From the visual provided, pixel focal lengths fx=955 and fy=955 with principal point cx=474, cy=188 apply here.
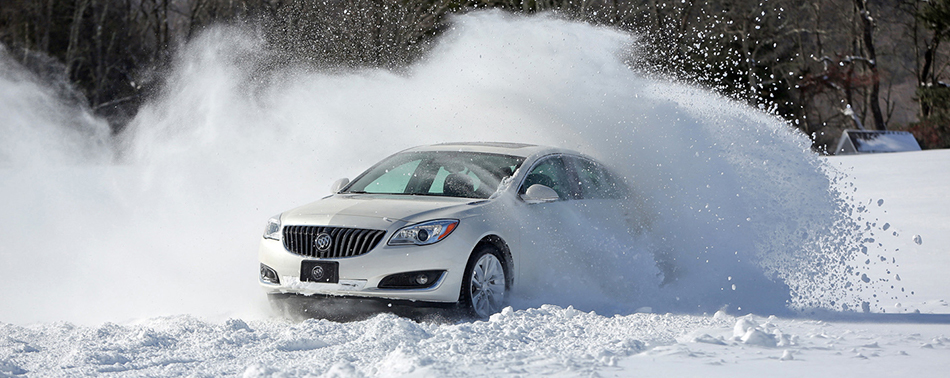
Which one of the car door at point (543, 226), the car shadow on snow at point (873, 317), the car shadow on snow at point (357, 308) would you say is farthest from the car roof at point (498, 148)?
the car shadow on snow at point (873, 317)

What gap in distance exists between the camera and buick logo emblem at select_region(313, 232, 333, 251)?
646 cm

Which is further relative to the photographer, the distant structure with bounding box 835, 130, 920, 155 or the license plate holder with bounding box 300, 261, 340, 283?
the distant structure with bounding box 835, 130, 920, 155

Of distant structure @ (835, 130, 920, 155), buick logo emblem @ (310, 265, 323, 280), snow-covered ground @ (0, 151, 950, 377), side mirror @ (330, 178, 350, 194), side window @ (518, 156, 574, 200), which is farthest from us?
distant structure @ (835, 130, 920, 155)

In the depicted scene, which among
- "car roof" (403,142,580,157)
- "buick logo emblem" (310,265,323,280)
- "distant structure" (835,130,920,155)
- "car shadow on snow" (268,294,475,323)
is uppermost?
"distant structure" (835,130,920,155)

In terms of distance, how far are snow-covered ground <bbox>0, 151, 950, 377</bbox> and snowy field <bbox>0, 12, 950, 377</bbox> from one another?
0.02 m

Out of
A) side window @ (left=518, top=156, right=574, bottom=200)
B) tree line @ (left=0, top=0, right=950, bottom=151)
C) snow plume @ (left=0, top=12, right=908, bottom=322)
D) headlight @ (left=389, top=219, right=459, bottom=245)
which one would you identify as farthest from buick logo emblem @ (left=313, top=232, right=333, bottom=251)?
tree line @ (left=0, top=0, right=950, bottom=151)

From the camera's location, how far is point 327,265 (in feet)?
21.1

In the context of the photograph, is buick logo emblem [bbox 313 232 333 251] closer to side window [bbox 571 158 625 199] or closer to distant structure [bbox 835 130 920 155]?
side window [bbox 571 158 625 199]

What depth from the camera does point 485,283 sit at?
6.70 meters

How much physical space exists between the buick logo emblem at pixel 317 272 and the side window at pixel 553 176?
6.09 ft

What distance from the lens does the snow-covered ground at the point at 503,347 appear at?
4.82 metres

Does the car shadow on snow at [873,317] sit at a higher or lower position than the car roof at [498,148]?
lower

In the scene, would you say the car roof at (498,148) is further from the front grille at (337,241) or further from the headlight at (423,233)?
the front grille at (337,241)

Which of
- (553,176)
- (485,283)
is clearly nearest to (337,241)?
(485,283)
